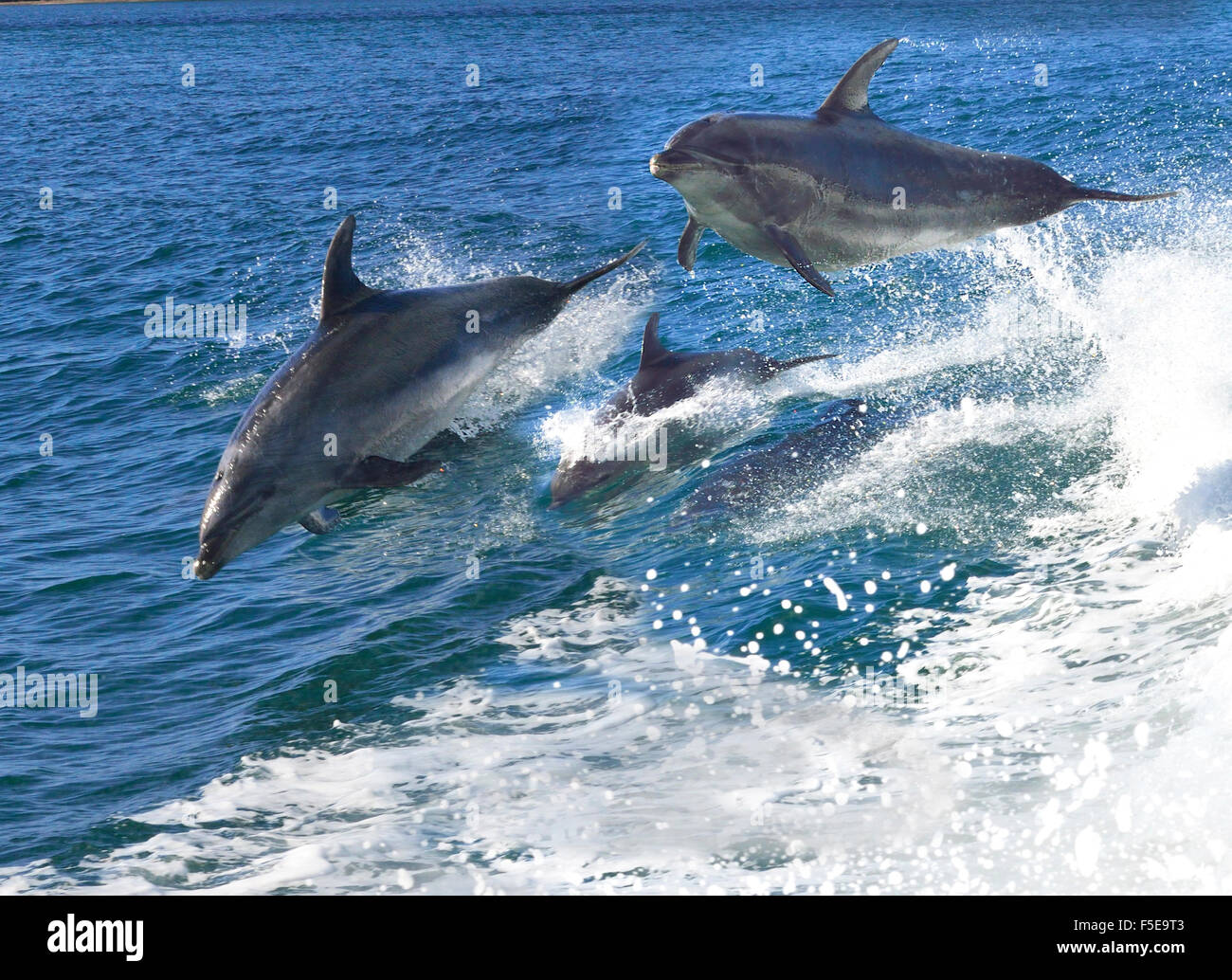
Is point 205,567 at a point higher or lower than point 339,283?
lower

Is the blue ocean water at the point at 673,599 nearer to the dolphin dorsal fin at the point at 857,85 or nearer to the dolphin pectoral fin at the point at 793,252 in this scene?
the dolphin pectoral fin at the point at 793,252

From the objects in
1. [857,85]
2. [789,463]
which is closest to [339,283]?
[789,463]

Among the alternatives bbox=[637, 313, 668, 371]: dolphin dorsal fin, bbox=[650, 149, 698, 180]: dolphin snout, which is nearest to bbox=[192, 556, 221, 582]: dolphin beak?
bbox=[650, 149, 698, 180]: dolphin snout

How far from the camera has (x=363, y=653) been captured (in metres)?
10.6

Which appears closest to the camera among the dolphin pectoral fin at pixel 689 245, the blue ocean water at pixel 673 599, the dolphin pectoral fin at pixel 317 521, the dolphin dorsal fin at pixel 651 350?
the blue ocean water at pixel 673 599

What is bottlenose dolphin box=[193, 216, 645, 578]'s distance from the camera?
10289 millimetres

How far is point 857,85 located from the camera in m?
11.2

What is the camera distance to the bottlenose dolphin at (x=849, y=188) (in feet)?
34.8

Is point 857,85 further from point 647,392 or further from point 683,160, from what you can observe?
point 647,392

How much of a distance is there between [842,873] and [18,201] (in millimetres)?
30131

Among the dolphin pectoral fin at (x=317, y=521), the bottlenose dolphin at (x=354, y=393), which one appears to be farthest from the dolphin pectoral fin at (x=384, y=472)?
the dolphin pectoral fin at (x=317, y=521)

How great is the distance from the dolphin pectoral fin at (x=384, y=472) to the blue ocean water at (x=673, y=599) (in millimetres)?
1286

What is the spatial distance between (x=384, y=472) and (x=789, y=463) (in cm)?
404
